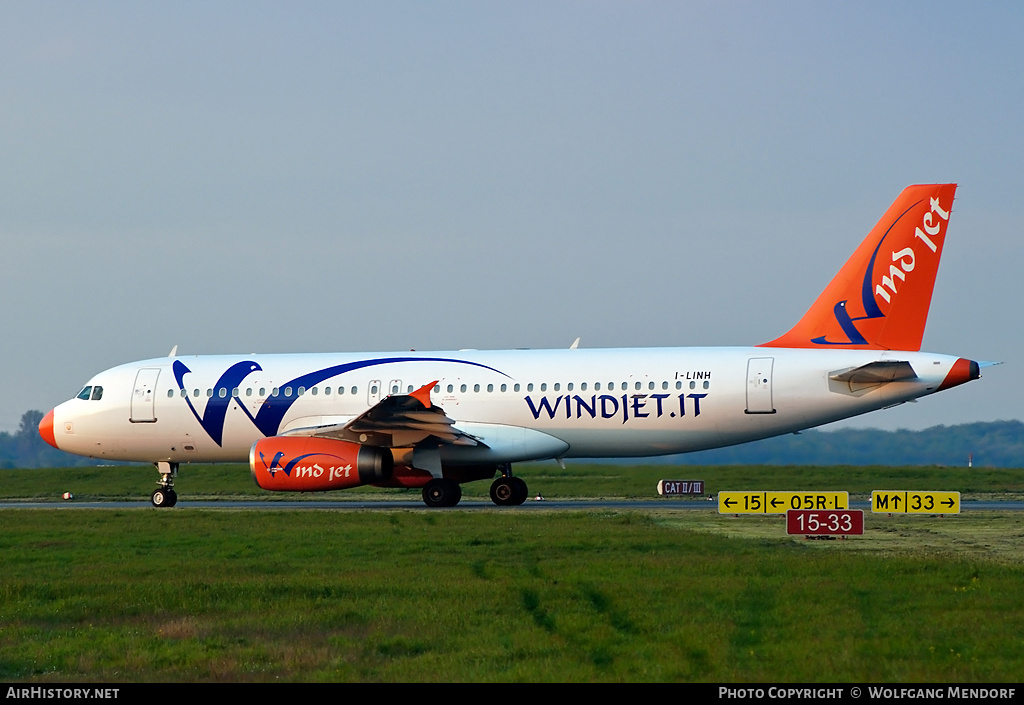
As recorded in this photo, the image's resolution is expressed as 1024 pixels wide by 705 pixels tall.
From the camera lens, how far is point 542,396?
28.9m

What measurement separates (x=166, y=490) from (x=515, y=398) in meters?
10.5

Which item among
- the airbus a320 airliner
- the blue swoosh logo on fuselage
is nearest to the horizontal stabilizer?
the airbus a320 airliner

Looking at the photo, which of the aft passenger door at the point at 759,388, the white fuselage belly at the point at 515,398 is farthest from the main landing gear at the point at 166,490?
the aft passenger door at the point at 759,388

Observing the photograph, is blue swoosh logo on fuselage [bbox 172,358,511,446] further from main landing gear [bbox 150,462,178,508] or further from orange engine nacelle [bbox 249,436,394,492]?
orange engine nacelle [bbox 249,436,394,492]

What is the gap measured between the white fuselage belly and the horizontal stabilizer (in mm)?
166

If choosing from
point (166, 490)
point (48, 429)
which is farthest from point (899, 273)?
point (48, 429)

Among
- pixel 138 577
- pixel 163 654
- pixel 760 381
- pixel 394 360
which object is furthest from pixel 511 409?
pixel 163 654

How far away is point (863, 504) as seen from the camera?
29641 mm

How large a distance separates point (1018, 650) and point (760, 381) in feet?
58.7

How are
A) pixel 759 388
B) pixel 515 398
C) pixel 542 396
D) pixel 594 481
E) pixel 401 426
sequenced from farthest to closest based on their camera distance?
pixel 594 481
pixel 515 398
pixel 542 396
pixel 401 426
pixel 759 388

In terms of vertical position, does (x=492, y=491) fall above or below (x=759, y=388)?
below

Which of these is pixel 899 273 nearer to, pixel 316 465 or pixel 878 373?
pixel 878 373

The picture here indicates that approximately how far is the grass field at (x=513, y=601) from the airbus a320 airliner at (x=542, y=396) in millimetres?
4010

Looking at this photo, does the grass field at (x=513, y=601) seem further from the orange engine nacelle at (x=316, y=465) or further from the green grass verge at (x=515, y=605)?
the orange engine nacelle at (x=316, y=465)
